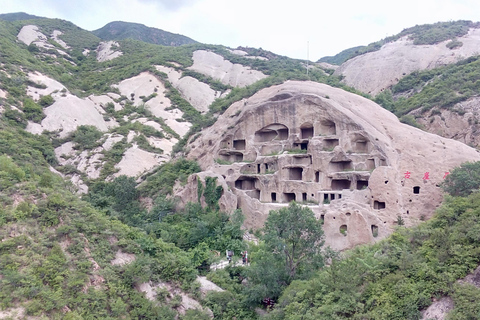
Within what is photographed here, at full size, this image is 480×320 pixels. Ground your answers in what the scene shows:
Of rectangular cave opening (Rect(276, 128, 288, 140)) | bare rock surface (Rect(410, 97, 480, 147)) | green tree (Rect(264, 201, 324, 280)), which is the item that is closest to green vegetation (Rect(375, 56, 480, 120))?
bare rock surface (Rect(410, 97, 480, 147))

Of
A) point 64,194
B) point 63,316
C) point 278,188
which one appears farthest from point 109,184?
point 63,316

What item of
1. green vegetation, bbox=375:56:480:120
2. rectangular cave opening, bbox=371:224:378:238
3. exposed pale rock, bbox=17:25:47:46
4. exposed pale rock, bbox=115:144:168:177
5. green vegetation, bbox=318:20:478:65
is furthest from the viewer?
exposed pale rock, bbox=17:25:47:46

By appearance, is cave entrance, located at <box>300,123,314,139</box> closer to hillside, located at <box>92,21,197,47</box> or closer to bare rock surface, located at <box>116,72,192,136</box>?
bare rock surface, located at <box>116,72,192,136</box>

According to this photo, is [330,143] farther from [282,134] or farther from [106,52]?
[106,52]

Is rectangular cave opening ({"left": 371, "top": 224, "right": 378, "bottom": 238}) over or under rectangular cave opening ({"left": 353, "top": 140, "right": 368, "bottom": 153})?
under

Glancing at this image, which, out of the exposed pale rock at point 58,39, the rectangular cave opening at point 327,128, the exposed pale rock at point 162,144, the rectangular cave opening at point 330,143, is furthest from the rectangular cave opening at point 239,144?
the exposed pale rock at point 58,39

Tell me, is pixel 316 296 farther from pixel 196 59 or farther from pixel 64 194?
pixel 196 59
